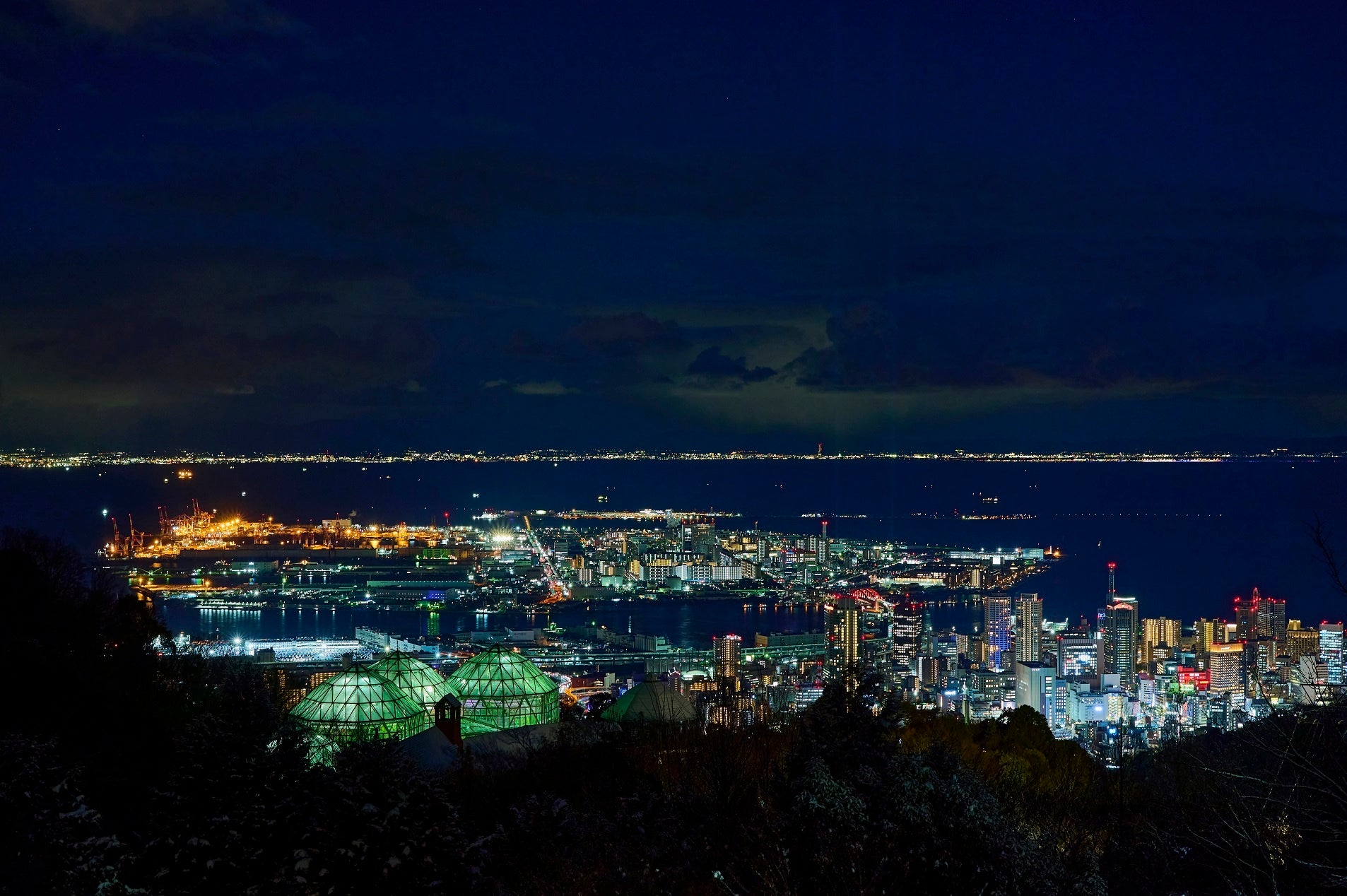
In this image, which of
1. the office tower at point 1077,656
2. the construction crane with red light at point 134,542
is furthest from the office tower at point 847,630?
the construction crane with red light at point 134,542

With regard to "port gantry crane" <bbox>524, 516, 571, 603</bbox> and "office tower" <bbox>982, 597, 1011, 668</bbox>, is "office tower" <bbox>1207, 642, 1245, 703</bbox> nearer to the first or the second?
"office tower" <bbox>982, 597, 1011, 668</bbox>

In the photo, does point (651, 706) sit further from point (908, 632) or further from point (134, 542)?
point (134, 542)

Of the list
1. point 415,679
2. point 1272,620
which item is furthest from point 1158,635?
point 415,679

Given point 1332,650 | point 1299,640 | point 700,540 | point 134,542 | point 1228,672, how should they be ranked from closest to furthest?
point 1332,650 → point 1299,640 → point 1228,672 → point 134,542 → point 700,540

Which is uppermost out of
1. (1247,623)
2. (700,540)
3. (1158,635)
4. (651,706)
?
(651,706)

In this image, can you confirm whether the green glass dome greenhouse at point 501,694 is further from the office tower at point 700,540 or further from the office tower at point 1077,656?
the office tower at point 700,540

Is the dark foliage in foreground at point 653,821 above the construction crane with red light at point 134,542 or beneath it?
above

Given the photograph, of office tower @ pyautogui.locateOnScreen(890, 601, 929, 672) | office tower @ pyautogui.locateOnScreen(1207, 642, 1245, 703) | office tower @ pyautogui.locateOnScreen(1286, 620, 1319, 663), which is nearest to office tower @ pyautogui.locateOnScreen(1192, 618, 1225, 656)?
office tower @ pyautogui.locateOnScreen(1286, 620, 1319, 663)
